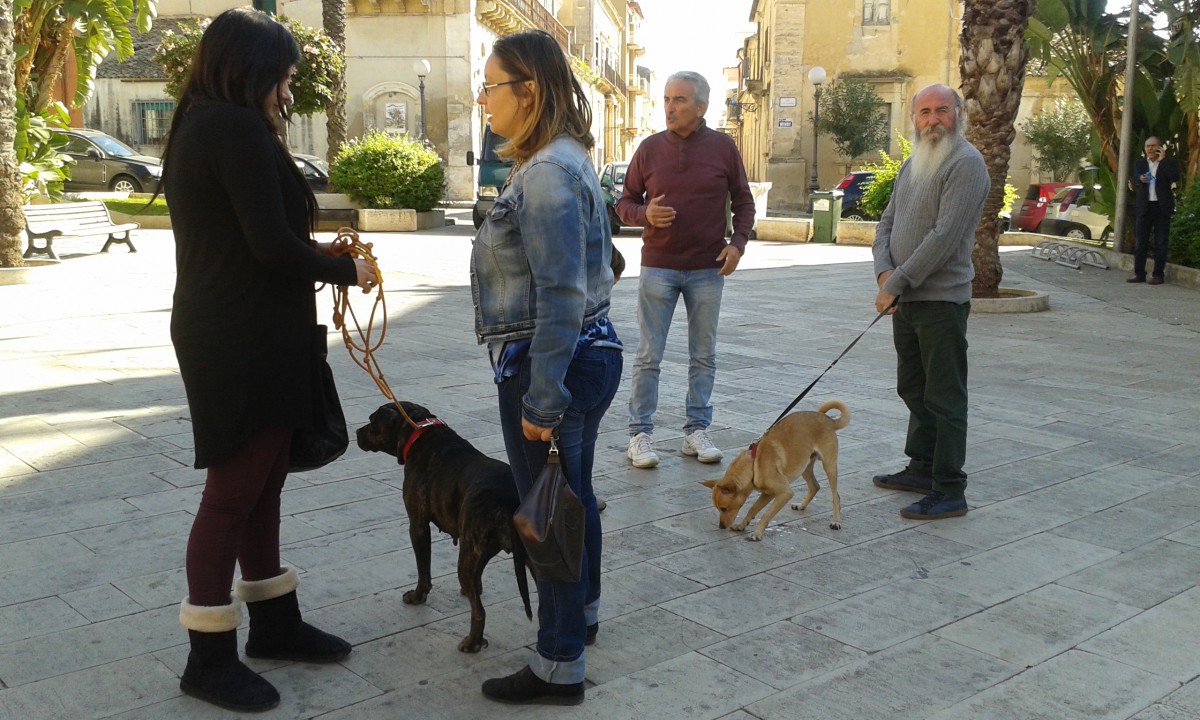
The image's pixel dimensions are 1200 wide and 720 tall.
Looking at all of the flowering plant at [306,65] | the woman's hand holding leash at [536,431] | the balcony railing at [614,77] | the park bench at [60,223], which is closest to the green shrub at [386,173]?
the flowering plant at [306,65]

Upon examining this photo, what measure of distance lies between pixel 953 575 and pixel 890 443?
81.1 inches

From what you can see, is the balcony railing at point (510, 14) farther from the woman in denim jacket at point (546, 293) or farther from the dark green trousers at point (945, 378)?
the woman in denim jacket at point (546, 293)

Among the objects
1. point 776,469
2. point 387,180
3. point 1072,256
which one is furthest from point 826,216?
point 776,469

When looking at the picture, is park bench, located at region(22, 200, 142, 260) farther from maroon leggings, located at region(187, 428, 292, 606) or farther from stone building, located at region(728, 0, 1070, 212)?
stone building, located at region(728, 0, 1070, 212)

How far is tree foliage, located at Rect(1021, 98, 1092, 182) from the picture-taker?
36.2 m

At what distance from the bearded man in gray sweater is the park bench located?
12.8 m

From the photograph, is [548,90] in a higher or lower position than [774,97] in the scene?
lower

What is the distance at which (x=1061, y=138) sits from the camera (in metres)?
36.4

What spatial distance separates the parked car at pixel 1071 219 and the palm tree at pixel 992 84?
38.8 ft

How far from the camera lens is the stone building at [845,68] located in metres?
38.2

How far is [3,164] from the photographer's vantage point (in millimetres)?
12578

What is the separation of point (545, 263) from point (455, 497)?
3.32 feet

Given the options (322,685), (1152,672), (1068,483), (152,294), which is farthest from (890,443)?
(152,294)

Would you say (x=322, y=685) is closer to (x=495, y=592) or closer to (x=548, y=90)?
(x=495, y=592)
